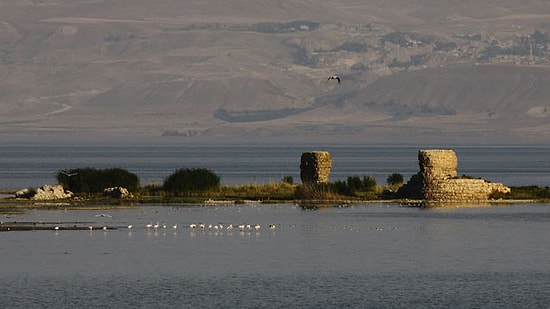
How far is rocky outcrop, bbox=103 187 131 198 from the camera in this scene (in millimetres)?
76000

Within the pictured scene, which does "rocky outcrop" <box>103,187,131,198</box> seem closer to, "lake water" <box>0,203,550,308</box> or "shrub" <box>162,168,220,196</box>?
"shrub" <box>162,168,220,196</box>

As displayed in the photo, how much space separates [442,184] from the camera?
245 feet

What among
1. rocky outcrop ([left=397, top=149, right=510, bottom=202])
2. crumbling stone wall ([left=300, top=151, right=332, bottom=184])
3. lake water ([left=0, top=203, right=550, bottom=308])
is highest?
crumbling stone wall ([left=300, top=151, right=332, bottom=184])

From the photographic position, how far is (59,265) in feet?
152

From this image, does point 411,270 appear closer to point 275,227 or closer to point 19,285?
point 19,285

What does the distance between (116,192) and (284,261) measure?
29882mm

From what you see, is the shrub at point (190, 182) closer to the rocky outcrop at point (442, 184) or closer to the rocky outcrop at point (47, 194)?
the rocky outcrop at point (47, 194)

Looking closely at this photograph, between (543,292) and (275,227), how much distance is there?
21.1m

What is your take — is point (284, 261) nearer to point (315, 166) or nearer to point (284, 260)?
point (284, 260)

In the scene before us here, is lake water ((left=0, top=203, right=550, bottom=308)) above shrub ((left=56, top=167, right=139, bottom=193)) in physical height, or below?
below

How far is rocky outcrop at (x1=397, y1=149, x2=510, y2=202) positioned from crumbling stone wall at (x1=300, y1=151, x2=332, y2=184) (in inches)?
151

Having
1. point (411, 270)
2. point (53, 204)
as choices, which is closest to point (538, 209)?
point (53, 204)

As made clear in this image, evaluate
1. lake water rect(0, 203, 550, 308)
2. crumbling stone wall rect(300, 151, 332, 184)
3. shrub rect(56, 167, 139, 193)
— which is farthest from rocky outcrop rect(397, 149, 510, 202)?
shrub rect(56, 167, 139, 193)

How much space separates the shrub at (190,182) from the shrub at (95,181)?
1793mm
